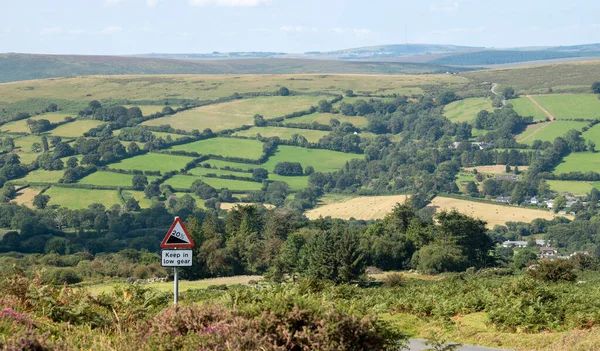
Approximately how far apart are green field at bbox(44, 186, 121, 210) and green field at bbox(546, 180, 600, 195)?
72955 millimetres

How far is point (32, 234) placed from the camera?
109312mm

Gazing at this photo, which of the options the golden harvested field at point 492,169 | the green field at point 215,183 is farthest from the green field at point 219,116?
the golden harvested field at point 492,169

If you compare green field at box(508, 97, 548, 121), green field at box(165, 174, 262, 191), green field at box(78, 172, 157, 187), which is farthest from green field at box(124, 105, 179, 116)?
green field at box(508, 97, 548, 121)

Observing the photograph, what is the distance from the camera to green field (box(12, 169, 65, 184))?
455ft

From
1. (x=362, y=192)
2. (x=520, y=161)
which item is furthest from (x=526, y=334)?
(x=520, y=161)

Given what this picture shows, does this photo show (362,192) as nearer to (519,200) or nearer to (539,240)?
(519,200)

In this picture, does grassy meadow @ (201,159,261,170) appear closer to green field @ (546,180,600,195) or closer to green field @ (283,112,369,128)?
green field @ (283,112,369,128)

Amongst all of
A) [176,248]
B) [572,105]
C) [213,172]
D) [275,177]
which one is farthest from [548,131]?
[176,248]

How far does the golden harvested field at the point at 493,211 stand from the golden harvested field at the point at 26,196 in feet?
207

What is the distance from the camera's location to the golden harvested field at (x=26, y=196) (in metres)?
129

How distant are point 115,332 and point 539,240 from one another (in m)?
106

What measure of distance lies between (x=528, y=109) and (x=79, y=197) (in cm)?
10614

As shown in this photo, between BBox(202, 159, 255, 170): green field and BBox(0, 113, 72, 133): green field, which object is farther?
BBox(0, 113, 72, 133): green field

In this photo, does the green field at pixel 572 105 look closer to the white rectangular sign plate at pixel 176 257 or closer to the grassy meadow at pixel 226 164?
the grassy meadow at pixel 226 164
